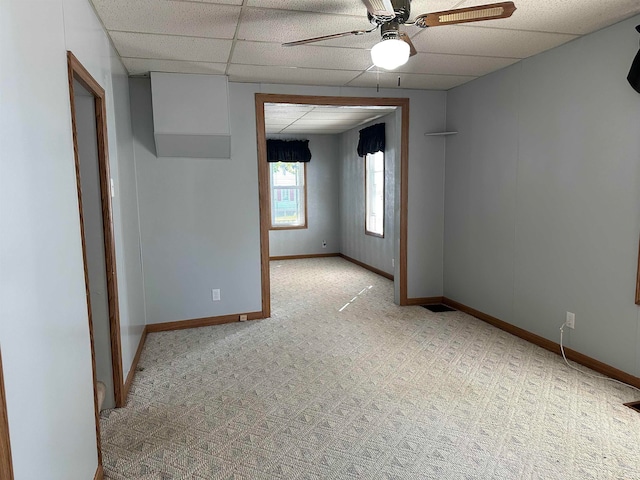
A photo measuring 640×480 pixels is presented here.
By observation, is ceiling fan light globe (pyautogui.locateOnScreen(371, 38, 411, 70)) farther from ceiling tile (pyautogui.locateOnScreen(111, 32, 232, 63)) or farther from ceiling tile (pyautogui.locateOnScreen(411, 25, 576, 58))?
ceiling tile (pyautogui.locateOnScreen(111, 32, 232, 63))

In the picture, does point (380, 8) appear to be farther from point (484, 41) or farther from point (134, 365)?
point (134, 365)

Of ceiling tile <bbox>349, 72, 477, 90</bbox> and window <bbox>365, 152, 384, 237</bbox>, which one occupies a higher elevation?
ceiling tile <bbox>349, 72, 477, 90</bbox>

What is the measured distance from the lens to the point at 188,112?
390cm

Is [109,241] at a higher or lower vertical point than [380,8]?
lower

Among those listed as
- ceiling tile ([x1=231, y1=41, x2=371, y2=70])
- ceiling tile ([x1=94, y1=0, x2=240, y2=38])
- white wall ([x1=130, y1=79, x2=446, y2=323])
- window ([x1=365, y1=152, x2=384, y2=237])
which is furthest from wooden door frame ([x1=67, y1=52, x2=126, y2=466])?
window ([x1=365, y1=152, x2=384, y2=237])

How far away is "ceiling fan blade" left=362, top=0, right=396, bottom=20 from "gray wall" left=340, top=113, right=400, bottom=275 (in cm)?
388

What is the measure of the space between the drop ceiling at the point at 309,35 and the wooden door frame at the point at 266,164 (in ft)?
0.95

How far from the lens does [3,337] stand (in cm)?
105

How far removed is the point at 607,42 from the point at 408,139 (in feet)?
6.95

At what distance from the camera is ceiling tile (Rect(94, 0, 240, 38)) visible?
95.1 inches

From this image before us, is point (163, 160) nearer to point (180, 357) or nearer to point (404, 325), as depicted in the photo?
point (180, 357)

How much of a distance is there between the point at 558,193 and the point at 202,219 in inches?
129

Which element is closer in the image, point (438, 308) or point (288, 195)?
point (438, 308)

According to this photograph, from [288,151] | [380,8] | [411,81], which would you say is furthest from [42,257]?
[288,151]
